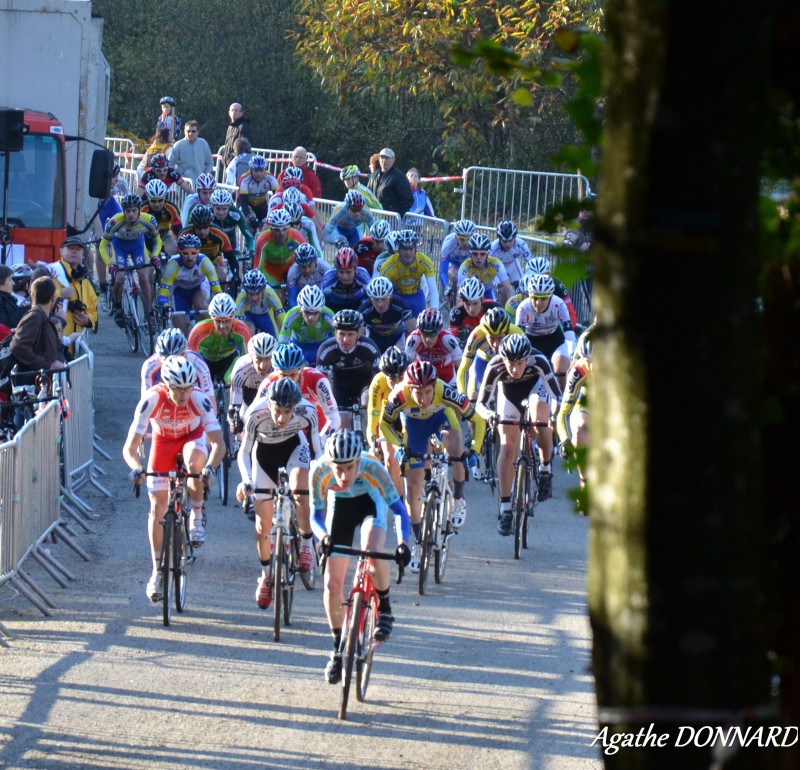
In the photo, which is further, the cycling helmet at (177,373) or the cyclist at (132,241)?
the cyclist at (132,241)

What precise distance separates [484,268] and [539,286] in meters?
2.75

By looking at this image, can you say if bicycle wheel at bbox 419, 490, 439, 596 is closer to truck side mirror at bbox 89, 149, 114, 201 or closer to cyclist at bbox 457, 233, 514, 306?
truck side mirror at bbox 89, 149, 114, 201

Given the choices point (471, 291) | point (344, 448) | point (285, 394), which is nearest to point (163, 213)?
point (471, 291)

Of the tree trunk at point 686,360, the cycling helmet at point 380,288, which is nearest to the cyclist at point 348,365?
the cycling helmet at point 380,288

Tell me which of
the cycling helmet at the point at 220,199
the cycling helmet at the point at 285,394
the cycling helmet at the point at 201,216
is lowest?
the cycling helmet at the point at 285,394

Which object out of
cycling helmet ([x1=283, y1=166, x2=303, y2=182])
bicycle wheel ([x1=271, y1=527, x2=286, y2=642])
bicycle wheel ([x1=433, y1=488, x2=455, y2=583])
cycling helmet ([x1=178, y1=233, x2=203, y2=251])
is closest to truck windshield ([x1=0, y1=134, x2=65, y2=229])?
cycling helmet ([x1=178, y1=233, x2=203, y2=251])

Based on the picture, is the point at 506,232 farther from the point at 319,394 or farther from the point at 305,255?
the point at 319,394

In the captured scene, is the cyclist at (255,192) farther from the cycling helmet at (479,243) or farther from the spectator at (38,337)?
the spectator at (38,337)

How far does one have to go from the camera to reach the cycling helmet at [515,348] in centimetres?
1352

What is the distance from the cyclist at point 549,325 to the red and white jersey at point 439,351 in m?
1.38

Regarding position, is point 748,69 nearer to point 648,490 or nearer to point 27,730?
point 648,490

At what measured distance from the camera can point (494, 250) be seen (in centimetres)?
1994

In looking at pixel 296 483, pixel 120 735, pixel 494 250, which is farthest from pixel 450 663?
pixel 494 250

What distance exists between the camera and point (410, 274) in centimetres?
1820
